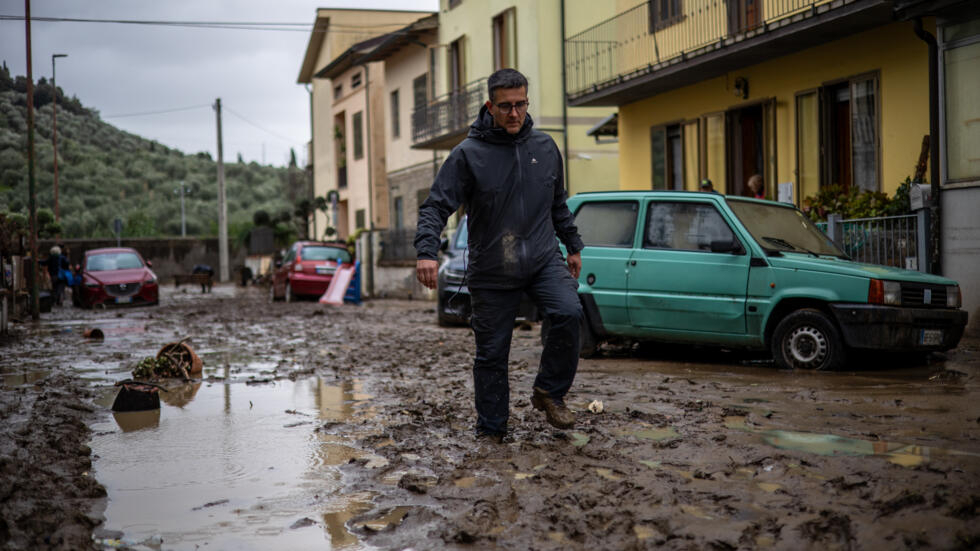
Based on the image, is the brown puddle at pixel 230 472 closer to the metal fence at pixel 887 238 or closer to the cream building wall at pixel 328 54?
the metal fence at pixel 887 238

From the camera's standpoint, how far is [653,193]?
33.4ft

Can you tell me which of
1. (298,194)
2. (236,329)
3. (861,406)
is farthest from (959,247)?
(298,194)

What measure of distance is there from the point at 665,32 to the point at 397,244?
506 inches

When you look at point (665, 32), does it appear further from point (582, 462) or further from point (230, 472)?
point (230, 472)

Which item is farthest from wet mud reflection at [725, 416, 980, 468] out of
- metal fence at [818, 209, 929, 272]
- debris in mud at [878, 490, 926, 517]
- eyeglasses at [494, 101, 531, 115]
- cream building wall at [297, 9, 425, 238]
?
cream building wall at [297, 9, 425, 238]

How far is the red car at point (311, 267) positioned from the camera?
2500 cm

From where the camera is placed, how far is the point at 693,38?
17.8 meters

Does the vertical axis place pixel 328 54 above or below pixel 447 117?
above

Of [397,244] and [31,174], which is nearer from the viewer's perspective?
[31,174]

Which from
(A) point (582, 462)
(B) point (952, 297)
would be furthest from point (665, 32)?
(A) point (582, 462)

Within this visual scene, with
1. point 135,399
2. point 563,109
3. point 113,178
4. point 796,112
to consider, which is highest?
point 113,178

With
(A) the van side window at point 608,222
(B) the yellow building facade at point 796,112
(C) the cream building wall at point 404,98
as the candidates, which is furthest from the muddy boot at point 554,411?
(C) the cream building wall at point 404,98

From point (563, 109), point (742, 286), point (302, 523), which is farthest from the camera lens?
point (563, 109)

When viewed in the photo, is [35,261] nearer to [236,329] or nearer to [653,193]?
[236,329]
